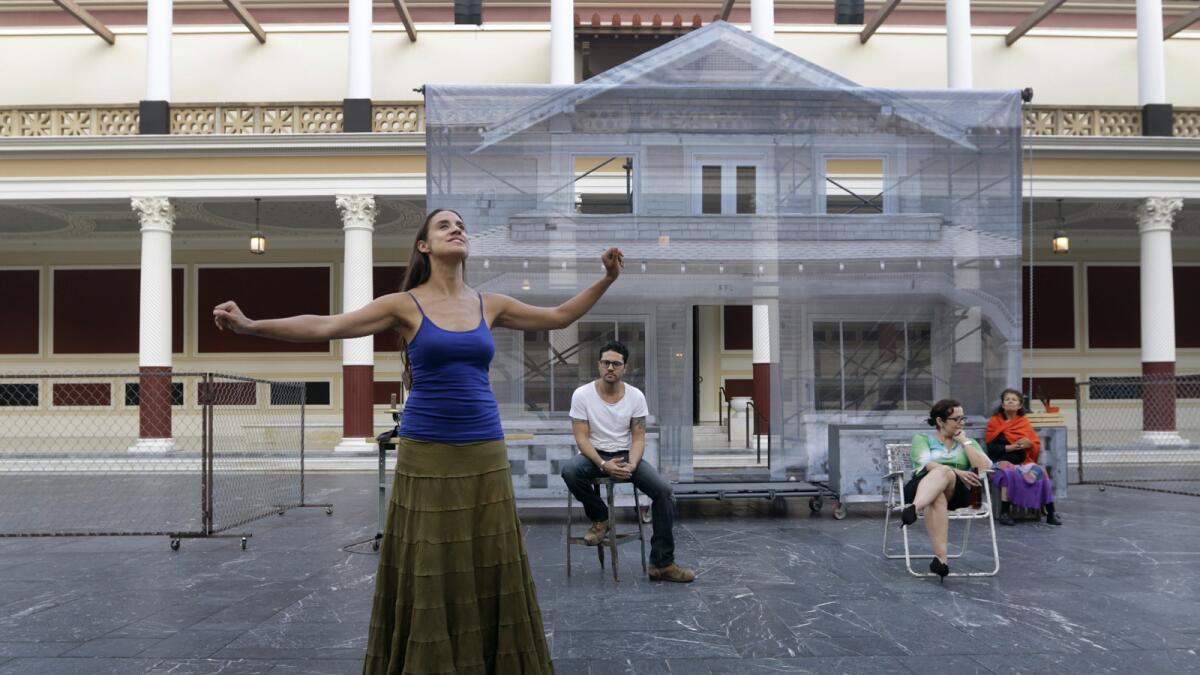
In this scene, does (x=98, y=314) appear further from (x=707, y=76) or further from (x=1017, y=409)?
(x=1017, y=409)

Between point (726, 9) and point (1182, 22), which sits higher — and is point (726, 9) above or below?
above

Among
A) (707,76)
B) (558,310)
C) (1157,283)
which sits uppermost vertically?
(707,76)

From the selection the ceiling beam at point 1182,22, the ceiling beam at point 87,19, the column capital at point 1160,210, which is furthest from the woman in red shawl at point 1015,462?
the ceiling beam at point 87,19

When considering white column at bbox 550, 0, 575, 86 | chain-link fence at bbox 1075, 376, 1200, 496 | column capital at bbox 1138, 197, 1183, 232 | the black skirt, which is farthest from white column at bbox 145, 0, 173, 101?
column capital at bbox 1138, 197, 1183, 232

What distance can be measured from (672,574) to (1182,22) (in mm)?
18141

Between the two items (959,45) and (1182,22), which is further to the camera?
(1182,22)

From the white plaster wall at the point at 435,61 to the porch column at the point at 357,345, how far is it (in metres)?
4.60

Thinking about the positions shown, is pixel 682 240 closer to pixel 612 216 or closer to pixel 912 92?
pixel 612 216

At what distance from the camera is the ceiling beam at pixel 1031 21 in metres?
17.1

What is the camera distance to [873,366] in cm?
890

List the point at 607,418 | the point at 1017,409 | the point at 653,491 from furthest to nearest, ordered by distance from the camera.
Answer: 1. the point at 1017,409
2. the point at 607,418
3. the point at 653,491

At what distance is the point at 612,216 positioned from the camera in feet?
28.2

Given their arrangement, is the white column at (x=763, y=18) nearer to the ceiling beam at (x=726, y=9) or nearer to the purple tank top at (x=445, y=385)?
the ceiling beam at (x=726, y=9)

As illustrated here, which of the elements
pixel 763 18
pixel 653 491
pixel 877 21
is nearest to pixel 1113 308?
pixel 877 21
